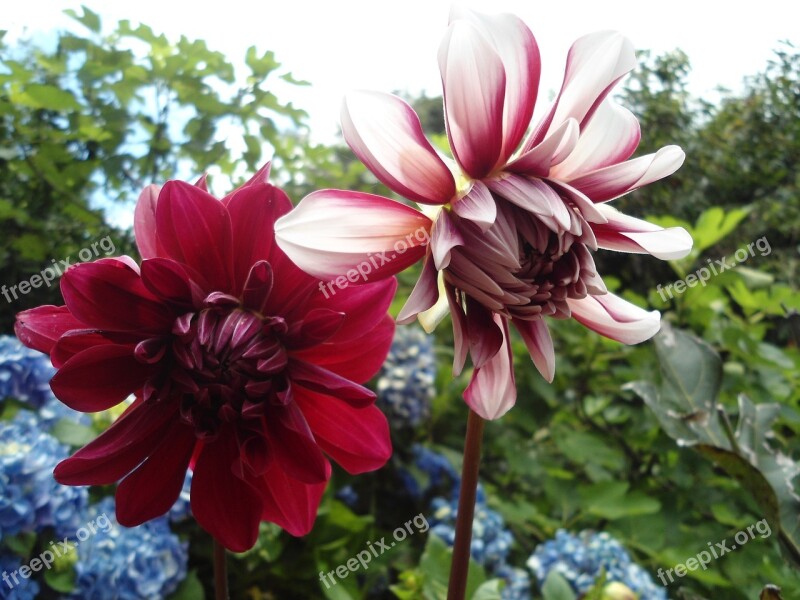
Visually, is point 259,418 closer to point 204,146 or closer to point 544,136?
point 544,136

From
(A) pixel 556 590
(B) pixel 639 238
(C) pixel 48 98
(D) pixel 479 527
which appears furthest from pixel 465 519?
(C) pixel 48 98

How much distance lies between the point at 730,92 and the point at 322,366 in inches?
82.6

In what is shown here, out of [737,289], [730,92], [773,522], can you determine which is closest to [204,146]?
[773,522]

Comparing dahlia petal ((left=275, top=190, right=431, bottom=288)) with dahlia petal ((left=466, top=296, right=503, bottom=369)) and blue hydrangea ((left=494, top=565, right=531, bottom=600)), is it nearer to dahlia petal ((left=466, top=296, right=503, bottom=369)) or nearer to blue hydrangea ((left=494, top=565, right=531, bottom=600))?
dahlia petal ((left=466, top=296, right=503, bottom=369))

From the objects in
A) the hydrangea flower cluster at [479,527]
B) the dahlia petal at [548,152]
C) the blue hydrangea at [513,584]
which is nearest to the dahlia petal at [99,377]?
the dahlia petal at [548,152]

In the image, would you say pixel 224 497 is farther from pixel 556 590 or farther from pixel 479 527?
pixel 479 527

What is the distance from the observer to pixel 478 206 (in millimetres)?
333

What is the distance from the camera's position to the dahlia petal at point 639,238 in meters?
0.36

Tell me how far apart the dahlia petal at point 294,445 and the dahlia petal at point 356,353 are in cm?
4

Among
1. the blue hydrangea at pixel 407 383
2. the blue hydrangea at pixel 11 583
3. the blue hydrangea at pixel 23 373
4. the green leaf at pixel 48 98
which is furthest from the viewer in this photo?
the blue hydrangea at pixel 407 383

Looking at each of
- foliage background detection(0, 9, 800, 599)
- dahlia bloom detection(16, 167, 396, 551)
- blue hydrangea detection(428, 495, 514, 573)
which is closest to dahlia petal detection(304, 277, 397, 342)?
dahlia bloom detection(16, 167, 396, 551)

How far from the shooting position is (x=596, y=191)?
0.36 metres

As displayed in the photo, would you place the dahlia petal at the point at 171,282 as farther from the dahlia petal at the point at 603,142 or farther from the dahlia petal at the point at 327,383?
the dahlia petal at the point at 603,142

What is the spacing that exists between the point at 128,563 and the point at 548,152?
649 millimetres
